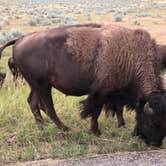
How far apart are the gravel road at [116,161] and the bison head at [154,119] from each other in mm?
513

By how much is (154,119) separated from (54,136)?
172cm

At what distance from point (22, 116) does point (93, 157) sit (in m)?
2.48

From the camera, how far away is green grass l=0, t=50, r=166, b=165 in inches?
269

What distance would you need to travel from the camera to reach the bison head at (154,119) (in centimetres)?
700

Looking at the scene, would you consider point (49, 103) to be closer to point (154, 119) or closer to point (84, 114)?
point (84, 114)

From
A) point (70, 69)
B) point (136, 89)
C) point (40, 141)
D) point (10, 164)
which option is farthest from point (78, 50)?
point (10, 164)

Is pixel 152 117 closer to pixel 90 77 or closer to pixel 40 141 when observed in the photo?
pixel 90 77

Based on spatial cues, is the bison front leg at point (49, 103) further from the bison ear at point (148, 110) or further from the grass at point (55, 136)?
the bison ear at point (148, 110)

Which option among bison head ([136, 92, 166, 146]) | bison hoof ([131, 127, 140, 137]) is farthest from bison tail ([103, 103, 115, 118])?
bison head ([136, 92, 166, 146])

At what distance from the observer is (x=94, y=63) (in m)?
7.67

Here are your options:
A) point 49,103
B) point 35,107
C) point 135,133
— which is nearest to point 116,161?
point 135,133

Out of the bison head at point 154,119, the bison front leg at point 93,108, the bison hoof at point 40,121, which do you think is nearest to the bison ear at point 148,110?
the bison head at point 154,119

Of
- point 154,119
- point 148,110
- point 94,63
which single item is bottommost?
point 154,119

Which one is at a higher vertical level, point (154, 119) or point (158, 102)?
point (158, 102)
